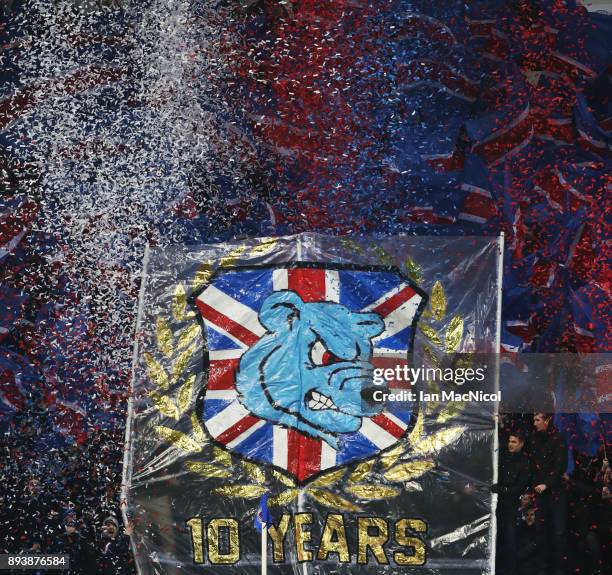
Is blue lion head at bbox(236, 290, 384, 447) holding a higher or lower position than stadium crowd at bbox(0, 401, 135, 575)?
higher

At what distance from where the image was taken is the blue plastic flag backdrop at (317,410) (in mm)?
4406

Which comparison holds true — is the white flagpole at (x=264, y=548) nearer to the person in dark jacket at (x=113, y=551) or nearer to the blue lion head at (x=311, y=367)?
the blue lion head at (x=311, y=367)

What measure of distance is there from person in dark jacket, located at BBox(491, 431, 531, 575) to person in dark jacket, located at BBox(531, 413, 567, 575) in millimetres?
117

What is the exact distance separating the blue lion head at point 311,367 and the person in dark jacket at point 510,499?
2.66 ft

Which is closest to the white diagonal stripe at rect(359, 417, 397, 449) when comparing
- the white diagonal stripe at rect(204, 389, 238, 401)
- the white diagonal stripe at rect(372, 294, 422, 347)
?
the white diagonal stripe at rect(372, 294, 422, 347)

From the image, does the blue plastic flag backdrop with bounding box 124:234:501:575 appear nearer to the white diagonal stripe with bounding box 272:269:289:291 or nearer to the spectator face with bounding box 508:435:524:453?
the white diagonal stripe with bounding box 272:269:289:291

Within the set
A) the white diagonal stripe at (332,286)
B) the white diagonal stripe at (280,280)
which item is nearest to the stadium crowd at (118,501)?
the white diagonal stripe at (332,286)

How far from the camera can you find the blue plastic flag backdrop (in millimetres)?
4406

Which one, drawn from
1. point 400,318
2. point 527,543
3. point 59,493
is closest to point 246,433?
point 400,318

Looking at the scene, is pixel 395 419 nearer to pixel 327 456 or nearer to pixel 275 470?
pixel 327 456

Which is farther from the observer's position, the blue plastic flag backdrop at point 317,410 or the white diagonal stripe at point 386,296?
the white diagonal stripe at point 386,296

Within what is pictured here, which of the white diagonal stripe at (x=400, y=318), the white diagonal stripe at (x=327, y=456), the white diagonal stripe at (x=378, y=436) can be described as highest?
the white diagonal stripe at (x=400, y=318)

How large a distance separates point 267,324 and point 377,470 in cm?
101

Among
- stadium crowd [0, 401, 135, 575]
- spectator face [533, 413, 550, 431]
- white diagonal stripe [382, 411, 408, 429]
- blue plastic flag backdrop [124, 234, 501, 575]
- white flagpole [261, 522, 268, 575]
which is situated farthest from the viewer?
stadium crowd [0, 401, 135, 575]
